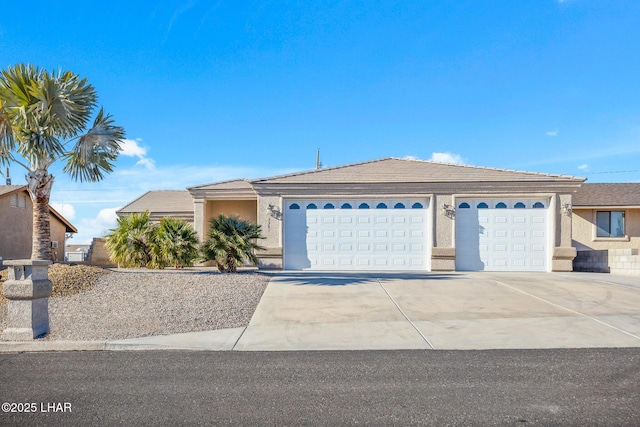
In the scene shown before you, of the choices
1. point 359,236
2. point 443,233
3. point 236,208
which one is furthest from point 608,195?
point 236,208

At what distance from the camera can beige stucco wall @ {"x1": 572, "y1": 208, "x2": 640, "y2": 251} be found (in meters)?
20.6

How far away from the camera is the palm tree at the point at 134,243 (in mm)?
15266

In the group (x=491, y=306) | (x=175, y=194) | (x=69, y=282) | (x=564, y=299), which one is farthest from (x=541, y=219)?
(x=175, y=194)

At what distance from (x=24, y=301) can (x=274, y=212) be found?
394 inches

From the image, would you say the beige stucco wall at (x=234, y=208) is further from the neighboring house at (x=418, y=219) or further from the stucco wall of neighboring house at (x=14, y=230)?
the stucco wall of neighboring house at (x=14, y=230)

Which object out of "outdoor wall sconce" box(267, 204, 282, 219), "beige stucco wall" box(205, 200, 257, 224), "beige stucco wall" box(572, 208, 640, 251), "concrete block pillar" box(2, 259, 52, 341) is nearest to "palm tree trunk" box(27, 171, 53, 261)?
"concrete block pillar" box(2, 259, 52, 341)

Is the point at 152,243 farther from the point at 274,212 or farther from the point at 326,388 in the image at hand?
the point at 326,388

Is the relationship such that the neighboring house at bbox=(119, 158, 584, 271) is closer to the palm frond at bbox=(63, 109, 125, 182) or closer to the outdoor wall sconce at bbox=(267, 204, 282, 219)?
the outdoor wall sconce at bbox=(267, 204, 282, 219)

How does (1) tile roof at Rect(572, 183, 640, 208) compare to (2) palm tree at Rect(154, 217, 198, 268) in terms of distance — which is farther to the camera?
(1) tile roof at Rect(572, 183, 640, 208)

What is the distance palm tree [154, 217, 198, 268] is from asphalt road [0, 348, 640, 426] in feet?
26.2

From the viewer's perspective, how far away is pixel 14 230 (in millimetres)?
20656

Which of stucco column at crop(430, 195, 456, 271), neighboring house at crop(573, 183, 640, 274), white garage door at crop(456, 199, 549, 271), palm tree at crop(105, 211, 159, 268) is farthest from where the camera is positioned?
neighboring house at crop(573, 183, 640, 274)

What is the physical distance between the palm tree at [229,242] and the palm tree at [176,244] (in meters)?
1.28

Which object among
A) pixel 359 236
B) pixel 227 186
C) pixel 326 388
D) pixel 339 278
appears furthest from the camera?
pixel 227 186
